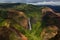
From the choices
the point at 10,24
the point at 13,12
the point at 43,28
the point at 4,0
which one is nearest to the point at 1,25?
the point at 10,24

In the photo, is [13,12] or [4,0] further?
[4,0]

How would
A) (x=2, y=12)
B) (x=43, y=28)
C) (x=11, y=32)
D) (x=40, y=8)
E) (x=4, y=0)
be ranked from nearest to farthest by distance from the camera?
(x=11, y=32) → (x=43, y=28) → (x=2, y=12) → (x=40, y=8) → (x=4, y=0)

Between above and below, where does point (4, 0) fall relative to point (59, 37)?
above

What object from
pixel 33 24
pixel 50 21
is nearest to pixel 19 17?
pixel 33 24

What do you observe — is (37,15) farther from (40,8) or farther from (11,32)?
(11,32)

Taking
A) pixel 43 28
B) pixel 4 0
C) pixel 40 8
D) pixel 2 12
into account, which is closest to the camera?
pixel 43 28

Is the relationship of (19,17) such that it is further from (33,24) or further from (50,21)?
(50,21)

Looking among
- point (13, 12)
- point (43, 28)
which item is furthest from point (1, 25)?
point (43, 28)
